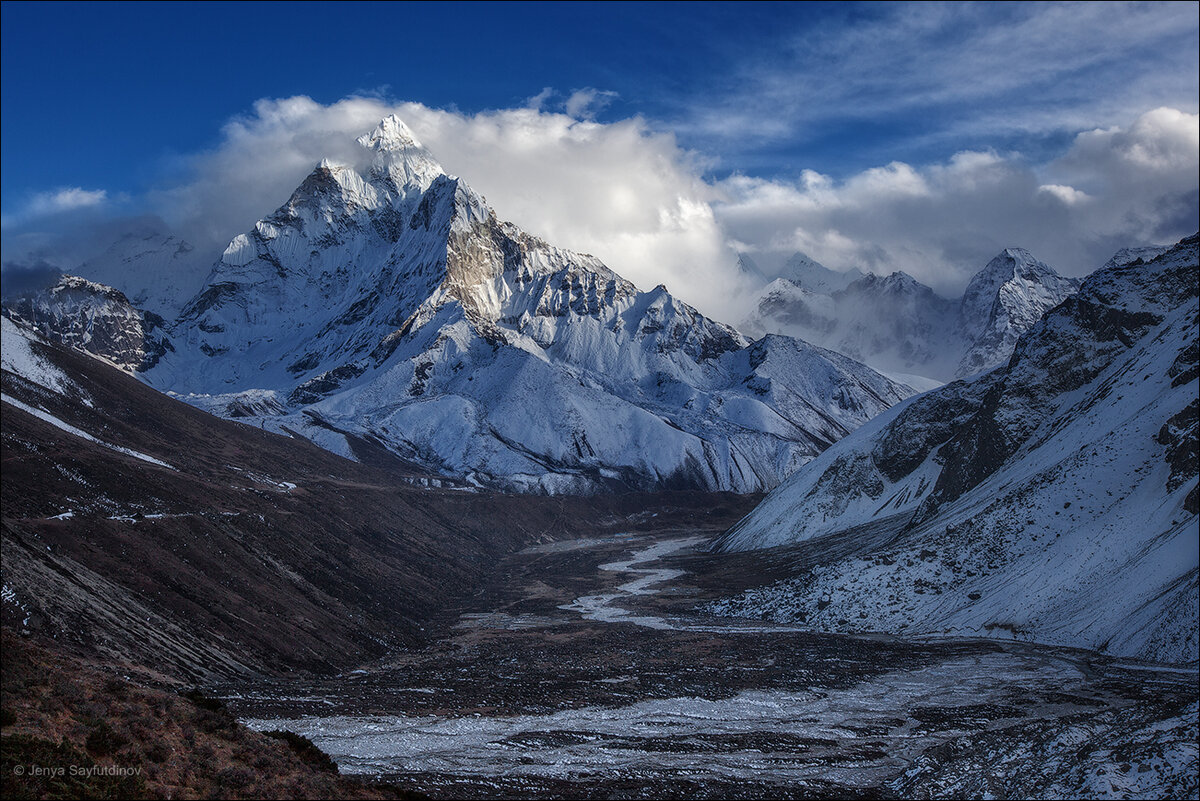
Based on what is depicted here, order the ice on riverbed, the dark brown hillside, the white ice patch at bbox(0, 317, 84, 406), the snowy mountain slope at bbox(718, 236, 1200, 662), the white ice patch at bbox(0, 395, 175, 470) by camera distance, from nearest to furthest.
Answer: the ice on riverbed, the dark brown hillside, the snowy mountain slope at bbox(718, 236, 1200, 662), the white ice patch at bbox(0, 395, 175, 470), the white ice patch at bbox(0, 317, 84, 406)

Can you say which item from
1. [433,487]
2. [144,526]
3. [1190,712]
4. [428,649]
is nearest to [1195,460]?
[1190,712]

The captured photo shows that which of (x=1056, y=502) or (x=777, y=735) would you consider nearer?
(x=777, y=735)

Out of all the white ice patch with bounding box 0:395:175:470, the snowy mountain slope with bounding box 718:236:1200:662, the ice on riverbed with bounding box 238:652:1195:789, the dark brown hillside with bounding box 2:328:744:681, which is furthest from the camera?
the white ice patch with bounding box 0:395:175:470

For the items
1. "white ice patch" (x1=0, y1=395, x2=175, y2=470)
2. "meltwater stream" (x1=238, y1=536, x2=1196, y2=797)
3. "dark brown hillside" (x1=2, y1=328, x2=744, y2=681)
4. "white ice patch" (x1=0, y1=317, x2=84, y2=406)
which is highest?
"white ice patch" (x1=0, y1=317, x2=84, y2=406)

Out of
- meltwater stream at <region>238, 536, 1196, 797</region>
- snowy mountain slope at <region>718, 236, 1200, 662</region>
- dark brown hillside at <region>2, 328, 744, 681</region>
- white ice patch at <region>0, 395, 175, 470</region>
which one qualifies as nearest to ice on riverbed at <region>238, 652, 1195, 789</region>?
meltwater stream at <region>238, 536, 1196, 797</region>

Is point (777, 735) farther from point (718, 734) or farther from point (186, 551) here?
point (186, 551)

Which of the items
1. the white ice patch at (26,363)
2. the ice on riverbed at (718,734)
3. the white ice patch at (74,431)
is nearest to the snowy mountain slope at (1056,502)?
the ice on riverbed at (718,734)

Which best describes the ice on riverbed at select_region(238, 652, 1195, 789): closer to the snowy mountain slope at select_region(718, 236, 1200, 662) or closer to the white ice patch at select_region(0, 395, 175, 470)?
the snowy mountain slope at select_region(718, 236, 1200, 662)

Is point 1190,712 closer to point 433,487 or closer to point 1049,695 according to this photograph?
point 1049,695

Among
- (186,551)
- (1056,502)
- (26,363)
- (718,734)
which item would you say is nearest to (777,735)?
(718,734)
